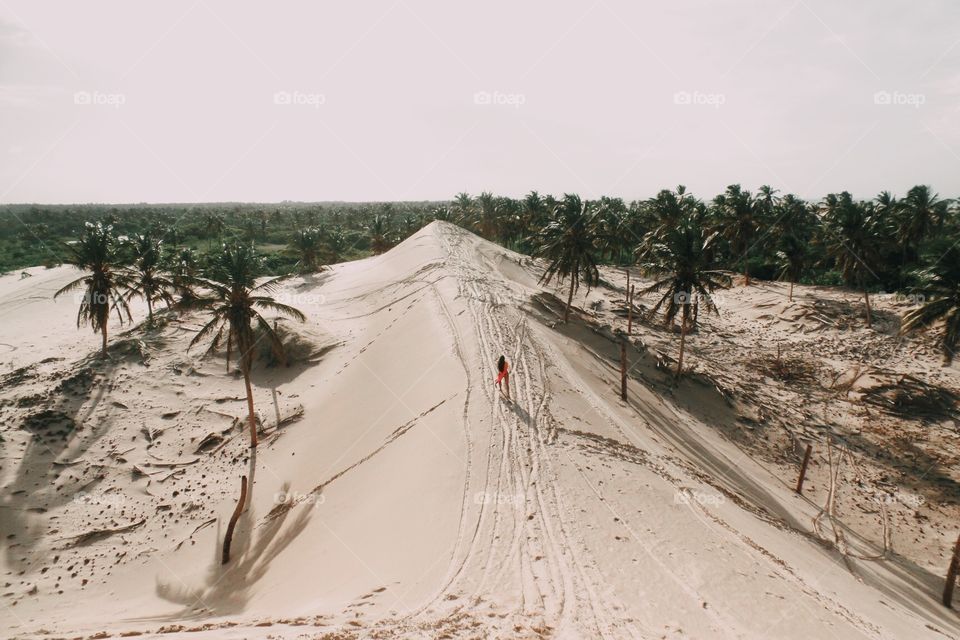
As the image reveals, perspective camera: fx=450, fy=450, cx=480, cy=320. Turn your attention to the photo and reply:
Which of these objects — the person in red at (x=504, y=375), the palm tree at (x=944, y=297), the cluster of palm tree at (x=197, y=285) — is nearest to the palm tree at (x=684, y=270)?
the palm tree at (x=944, y=297)

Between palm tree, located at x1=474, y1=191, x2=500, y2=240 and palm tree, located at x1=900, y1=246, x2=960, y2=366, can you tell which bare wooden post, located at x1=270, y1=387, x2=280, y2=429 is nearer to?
palm tree, located at x1=900, y1=246, x2=960, y2=366

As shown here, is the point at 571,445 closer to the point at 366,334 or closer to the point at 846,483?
the point at 846,483

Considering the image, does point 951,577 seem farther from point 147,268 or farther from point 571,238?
point 147,268

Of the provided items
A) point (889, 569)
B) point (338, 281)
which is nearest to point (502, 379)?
point (889, 569)

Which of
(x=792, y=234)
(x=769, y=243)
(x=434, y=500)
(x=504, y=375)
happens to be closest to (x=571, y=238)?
(x=504, y=375)

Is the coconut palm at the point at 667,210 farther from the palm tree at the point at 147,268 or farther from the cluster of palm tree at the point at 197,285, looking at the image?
the palm tree at the point at 147,268
